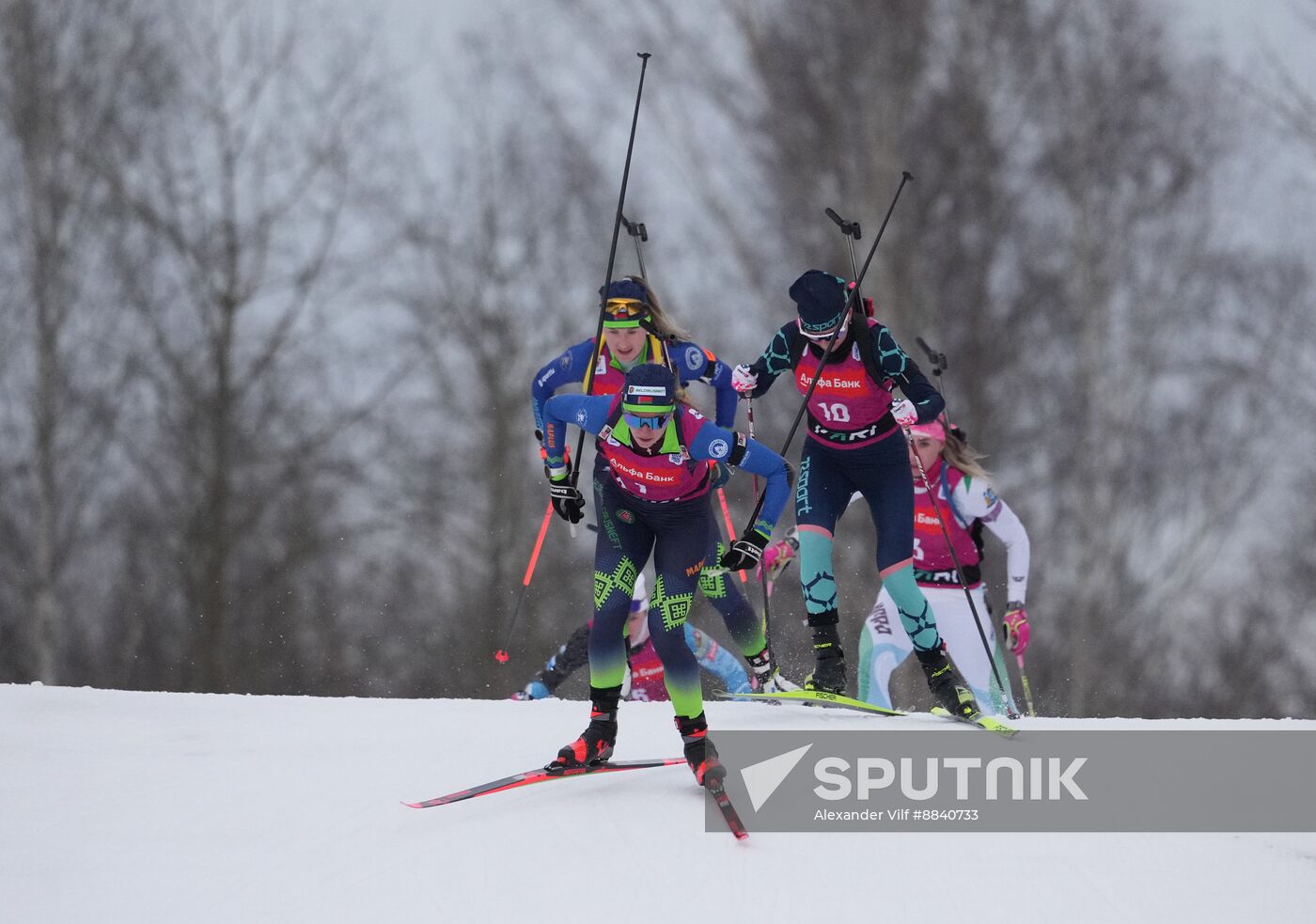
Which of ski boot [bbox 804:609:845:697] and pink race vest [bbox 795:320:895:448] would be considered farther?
ski boot [bbox 804:609:845:697]

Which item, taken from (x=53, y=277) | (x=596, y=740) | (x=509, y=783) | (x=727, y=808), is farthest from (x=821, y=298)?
(x=53, y=277)

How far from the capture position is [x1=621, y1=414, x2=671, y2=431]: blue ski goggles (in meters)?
4.96

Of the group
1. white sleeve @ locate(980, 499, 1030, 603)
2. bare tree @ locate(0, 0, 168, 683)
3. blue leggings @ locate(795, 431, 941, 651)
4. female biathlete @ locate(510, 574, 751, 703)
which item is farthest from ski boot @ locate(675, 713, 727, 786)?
bare tree @ locate(0, 0, 168, 683)

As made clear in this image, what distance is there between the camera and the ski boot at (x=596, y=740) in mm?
5180

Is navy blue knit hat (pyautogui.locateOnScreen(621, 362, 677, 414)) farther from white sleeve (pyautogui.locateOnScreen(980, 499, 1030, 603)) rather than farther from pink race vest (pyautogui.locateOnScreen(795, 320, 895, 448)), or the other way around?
white sleeve (pyautogui.locateOnScreen(980, 499, 1030, 603))

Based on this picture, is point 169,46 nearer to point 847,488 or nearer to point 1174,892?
point 847,488

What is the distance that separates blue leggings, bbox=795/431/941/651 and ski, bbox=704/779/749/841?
4.67 ft

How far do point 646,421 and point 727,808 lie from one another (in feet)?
4.31

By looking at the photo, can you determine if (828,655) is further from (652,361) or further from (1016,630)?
(652,361)

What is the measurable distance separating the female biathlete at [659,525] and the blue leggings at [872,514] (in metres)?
0.92

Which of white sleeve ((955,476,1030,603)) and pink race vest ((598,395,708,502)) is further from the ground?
pink race vest ((598,395,708,502))

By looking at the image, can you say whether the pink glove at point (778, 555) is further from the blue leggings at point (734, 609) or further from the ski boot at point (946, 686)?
the ski boot at point (946, 686)

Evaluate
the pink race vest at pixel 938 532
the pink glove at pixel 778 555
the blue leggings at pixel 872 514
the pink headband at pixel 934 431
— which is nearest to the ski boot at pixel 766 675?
the pink glove at pixel 778 555

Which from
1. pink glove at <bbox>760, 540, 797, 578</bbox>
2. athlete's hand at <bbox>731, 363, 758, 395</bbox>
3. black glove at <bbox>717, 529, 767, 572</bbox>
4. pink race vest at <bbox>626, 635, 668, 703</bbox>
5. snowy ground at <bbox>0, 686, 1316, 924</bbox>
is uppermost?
athlete's hand at <bbox>731, 363, 758, 395</bbox>
